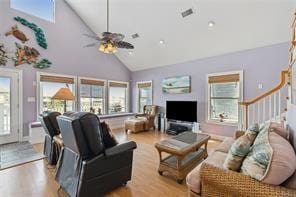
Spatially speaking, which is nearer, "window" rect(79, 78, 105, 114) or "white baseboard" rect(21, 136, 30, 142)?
"white baseboard" rect(21, 136, 30, 142)

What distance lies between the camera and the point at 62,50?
5.55 meters

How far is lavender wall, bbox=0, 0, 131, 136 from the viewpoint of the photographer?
4.57 metres

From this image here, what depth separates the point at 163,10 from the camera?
4383 mm

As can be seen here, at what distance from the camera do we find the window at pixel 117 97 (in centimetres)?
725

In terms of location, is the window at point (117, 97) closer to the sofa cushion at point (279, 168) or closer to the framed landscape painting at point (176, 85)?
the framed landscape painting at point (176, 85)

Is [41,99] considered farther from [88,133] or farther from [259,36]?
[259,36]

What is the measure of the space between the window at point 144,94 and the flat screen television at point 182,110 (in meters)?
1.35

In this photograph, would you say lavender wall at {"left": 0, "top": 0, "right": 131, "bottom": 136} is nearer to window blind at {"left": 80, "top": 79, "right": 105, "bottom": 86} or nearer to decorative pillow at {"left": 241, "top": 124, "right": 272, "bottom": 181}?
window blind at {"left": 80, "top": 79, "right": 105, "bottom": 86}

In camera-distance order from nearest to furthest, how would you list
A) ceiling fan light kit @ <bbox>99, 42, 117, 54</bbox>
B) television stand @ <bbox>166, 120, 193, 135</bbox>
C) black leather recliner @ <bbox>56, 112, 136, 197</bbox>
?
black leather recliner @ <bbox>56, 112, 136, 197</bbox> < ceiling fan light kit @ <bbox>99, 42, 117, 54</bbox> < television stand @ <bbox>166, 120, 193, 135</bbox>

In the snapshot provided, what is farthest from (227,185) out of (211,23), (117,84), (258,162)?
(117,84)

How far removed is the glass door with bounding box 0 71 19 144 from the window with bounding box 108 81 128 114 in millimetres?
3287

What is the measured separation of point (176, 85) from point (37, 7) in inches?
209

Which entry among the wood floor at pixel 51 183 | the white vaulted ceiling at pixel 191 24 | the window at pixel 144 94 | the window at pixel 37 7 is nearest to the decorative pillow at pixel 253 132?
the wood floor at pixel 51 183

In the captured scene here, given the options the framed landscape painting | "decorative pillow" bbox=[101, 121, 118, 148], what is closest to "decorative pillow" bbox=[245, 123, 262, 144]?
"decorative pillow" bbox=[101, 121, 118, 148]
